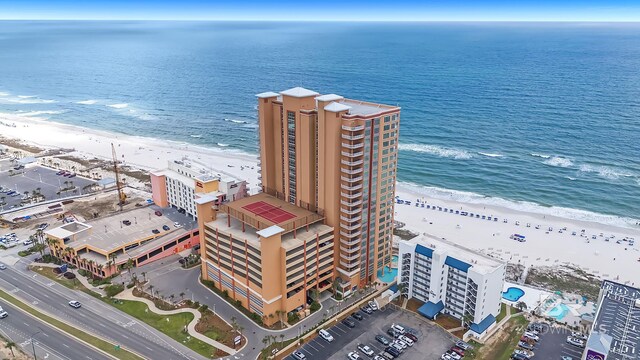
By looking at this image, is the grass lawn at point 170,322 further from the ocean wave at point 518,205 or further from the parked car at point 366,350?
the ocean wave at point 518,205

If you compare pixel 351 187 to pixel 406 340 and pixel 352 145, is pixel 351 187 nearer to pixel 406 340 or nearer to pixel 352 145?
pixel 352 145

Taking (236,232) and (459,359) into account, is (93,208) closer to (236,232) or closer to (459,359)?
(236,232)

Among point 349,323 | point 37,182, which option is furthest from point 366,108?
point 37,182

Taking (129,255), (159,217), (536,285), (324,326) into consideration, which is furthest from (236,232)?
(536,285)

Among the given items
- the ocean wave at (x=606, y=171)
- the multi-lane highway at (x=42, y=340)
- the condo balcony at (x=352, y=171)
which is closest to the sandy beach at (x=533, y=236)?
the ocean wave at (x=606, y=171)

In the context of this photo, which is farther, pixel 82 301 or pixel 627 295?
pixel 82 301

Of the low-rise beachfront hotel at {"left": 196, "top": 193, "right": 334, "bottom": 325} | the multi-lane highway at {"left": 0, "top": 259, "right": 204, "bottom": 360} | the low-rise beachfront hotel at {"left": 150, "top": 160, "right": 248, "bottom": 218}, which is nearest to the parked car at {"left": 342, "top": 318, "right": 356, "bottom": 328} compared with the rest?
the low-rise beachfront hotel at {"left": 196, "top": 193, "right": 334, "bottom": 325}

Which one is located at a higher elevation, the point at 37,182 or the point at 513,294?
the point at 37,182

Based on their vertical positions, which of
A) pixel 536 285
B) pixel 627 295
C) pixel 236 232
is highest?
pixel 236 232
